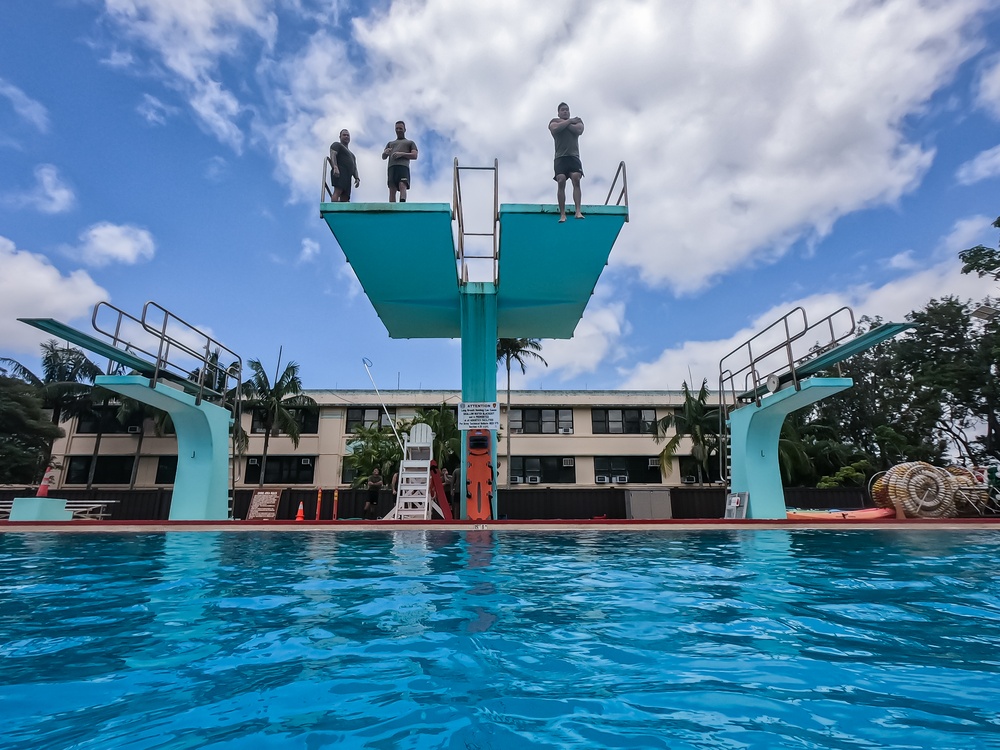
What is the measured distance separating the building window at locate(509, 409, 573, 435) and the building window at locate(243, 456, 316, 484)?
1248 cm

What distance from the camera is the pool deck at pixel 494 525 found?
34.9 ft

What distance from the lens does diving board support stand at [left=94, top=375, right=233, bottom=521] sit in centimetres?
1240

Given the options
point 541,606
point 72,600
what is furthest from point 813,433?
point 72,600

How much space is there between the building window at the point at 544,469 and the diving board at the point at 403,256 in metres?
17.9

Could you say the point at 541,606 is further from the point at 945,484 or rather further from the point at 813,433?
the point at 813,433

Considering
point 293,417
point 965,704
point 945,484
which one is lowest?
point 965,704

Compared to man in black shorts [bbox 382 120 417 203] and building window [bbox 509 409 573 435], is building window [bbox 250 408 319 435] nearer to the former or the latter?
building window [bbox 509 409 573 435]

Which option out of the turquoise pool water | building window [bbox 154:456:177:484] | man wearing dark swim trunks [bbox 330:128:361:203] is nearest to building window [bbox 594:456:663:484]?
man wearing dark swim trunks [bbox 330:128:361:203]

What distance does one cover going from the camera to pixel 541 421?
34.0m

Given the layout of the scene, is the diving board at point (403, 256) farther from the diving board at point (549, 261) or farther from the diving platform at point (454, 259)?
the diving board at point (549, 261)

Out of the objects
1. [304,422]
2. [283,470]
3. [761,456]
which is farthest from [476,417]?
[283,470]

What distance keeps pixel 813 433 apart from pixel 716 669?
3271 cm

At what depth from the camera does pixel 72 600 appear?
4668mm

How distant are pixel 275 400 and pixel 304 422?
8.47 feet
